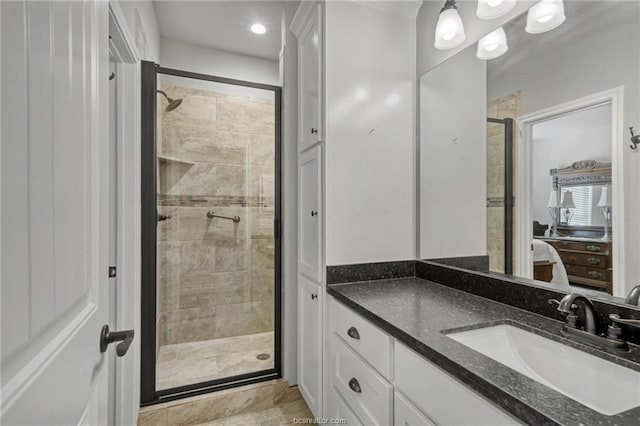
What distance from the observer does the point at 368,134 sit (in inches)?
65.3

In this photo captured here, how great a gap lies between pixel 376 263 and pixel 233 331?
1.55 meters

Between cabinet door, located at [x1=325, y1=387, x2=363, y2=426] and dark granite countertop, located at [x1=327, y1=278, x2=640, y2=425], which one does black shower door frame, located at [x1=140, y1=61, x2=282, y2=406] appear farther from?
dark granite countertop, located at [x1=327, y1=278, x2=640, y2=425]

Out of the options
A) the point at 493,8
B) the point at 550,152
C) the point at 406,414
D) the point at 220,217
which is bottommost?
the point at 406,414

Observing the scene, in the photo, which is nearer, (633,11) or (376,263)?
(633,11)

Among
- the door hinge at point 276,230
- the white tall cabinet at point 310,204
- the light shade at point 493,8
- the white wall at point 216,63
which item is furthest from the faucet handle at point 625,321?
the white wall at point 216,63

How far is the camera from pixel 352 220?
5.33 ft

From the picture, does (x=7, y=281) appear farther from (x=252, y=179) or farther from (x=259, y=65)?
(x=259, y=65)

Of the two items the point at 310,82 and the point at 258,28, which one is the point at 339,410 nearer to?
the point at 310,82

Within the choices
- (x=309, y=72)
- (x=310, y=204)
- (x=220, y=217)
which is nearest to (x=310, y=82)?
(x=309, y=72)

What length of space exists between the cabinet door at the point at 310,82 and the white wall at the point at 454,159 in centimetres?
60

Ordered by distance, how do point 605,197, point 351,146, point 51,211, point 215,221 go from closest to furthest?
1. point 51,211
2. point 605,197
3. point 351,146
4. point 215,221

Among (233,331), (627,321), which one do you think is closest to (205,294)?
(233,331)

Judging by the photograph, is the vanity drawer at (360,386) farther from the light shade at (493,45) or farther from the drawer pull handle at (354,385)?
the light shade at (493,45)

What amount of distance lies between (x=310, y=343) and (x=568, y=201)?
1396 millimetres
